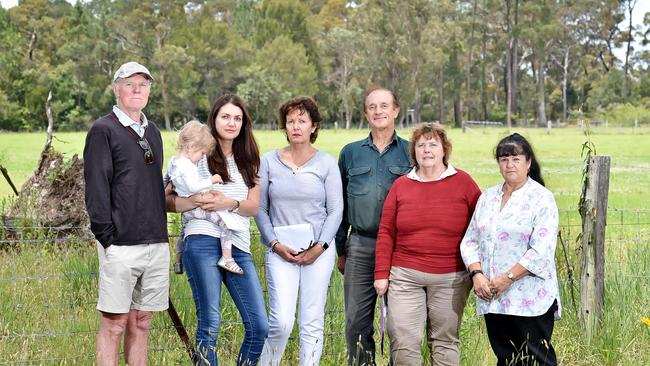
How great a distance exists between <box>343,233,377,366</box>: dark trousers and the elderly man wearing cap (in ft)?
3.67

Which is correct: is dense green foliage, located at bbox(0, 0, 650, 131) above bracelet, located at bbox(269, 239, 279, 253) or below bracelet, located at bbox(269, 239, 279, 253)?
above

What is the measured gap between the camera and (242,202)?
437 cm

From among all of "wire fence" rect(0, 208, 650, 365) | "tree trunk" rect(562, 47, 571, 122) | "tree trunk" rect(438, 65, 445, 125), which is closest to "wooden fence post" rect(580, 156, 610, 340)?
"wire fence" rect(0, 208, 650, 365)

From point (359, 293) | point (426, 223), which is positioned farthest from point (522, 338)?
point (359, 293)

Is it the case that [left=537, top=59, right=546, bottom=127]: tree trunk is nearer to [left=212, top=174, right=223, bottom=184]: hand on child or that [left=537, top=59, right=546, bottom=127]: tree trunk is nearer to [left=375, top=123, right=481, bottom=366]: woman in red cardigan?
[left=375, top=123, right=481, bottom=366]: woman in red cardigan

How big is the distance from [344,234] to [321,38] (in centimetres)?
6775

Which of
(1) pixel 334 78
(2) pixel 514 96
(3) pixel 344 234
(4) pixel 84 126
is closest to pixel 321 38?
(1) pixel 334 78

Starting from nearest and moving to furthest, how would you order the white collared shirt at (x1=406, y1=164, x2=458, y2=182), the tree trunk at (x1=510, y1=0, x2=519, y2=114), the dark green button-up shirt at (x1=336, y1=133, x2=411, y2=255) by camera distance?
the white collared shirt at (x1=406, y1=164, x2=458, y2=182)
the dark green button-up shirt at (x1=336, y1=133, x2=411, y2=255)
the tree trunk at (x1=510, y1=0, x2=519, y2=114)

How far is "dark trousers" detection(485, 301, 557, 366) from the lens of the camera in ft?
13.8

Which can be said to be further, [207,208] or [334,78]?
[334,78]

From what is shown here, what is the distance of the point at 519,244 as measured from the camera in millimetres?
4168

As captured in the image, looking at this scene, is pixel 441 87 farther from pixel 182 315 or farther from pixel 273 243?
pixel 273 243

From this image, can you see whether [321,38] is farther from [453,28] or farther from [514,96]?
[514,96]

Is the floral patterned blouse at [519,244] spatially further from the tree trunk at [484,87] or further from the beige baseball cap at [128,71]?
the tree trunk at [484,87]
